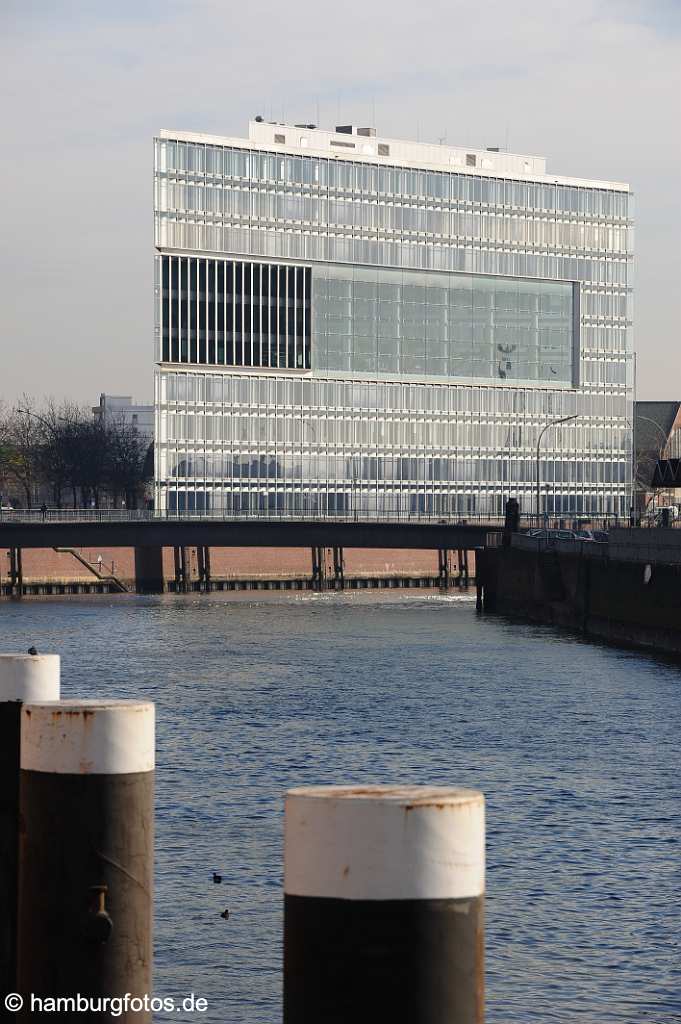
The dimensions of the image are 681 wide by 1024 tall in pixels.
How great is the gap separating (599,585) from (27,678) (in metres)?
80.7

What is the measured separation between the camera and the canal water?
21.3 metres

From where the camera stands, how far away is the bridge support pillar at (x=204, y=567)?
472 feet

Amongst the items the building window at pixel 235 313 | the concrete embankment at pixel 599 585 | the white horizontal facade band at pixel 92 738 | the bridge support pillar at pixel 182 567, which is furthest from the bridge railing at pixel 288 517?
the white horizontal facade band at pixel 92 738

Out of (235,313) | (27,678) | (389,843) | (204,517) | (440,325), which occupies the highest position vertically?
(235,313)

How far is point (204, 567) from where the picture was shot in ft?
473

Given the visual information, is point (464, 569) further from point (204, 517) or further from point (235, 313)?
point (235, 313)

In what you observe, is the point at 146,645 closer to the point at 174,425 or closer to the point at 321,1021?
the point at 321,1021

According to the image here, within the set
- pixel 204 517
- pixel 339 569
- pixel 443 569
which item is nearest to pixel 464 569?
pixel 443 569

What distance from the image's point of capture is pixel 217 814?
31344 mm

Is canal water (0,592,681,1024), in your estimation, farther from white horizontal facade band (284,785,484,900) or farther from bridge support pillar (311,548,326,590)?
bridge support pillar (311,548,326,590)

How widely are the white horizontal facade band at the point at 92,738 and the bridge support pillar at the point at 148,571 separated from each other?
5235 inches

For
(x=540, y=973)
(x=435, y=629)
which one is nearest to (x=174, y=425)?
(x=435, y=629)

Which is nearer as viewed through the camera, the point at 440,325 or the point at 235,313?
the point at 235,313

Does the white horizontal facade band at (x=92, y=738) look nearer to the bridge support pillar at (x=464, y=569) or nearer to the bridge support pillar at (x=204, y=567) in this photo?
the bridge support pillar at (x=204, y=567)
